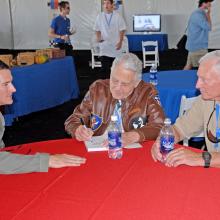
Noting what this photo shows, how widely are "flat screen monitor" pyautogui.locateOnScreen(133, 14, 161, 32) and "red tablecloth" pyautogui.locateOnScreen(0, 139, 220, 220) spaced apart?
9.83 meters

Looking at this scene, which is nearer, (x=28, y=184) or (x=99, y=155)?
(x=28, y=184)

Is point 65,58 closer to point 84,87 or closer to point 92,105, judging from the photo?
point 84,87

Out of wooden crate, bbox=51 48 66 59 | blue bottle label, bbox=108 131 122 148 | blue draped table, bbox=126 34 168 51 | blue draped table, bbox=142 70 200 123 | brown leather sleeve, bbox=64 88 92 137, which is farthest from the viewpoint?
blue draped table, bbox=126 34 168 51

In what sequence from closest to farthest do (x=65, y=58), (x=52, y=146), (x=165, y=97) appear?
1. (x=52, y=146)
2. (x=165, y=97)
3. (x=65, y=58)

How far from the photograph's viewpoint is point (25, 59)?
5.44m

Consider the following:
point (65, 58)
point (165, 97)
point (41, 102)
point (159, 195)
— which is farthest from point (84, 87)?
point (159, 195)

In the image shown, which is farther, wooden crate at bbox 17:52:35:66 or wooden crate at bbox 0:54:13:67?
wooden crate at bbox 17:52:35:66

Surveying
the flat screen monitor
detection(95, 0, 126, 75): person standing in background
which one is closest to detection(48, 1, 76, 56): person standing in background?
detection(95, 0, 126, 75): person standing in background

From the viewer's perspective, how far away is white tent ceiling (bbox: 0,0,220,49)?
1226 centimetres

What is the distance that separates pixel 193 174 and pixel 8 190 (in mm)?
741

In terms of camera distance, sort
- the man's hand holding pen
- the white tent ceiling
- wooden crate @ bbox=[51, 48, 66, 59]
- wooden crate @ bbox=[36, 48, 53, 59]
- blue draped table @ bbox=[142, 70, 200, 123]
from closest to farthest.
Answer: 1. the man's hand holding pen
2. blue draped table @ bbox=[142, 70, 200, 123]
3. wooden crate @ bbox=[36, 48, 53, 59]
4. wooden crate @ bbox=[51, 48, 66, 59]
5. the white tent ceiling

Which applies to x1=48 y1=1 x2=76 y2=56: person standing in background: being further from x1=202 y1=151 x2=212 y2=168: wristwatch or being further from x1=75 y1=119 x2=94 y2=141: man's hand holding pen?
x1=202 y1=151 x2=212 y2=168: wristwatch

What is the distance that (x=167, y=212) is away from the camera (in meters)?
1.37

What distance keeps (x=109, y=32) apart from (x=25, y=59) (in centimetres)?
169
